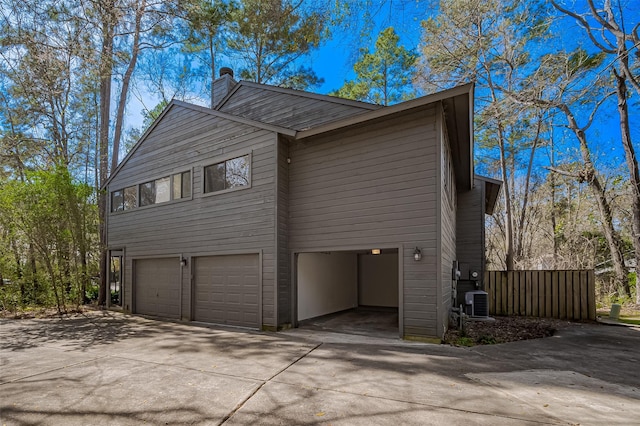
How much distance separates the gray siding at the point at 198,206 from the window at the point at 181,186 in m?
0.18

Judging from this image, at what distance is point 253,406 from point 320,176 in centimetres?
503

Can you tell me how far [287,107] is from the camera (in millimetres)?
9664

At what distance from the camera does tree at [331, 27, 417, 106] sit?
50.4ft

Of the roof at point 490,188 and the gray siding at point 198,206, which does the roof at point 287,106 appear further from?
the roof at point 490,188

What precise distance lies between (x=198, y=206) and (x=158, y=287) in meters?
2.83

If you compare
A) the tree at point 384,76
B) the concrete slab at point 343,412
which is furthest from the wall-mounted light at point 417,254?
the tree at point 384,76

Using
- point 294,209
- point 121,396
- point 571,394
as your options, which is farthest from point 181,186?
point 571,394

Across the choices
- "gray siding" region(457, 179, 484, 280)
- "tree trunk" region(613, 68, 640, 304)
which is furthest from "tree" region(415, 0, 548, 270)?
"gray siding" region(457, 179, 484, 280)

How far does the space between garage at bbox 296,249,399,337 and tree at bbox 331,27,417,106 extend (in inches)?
320

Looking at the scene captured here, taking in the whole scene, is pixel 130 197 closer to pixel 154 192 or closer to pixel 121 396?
pixel 154 192

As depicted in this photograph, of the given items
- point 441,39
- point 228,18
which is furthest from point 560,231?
point 228,18

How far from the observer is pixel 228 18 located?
10875 mm

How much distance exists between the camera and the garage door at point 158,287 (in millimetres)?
9062

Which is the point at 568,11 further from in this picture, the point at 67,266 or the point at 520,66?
the point at 67,266
